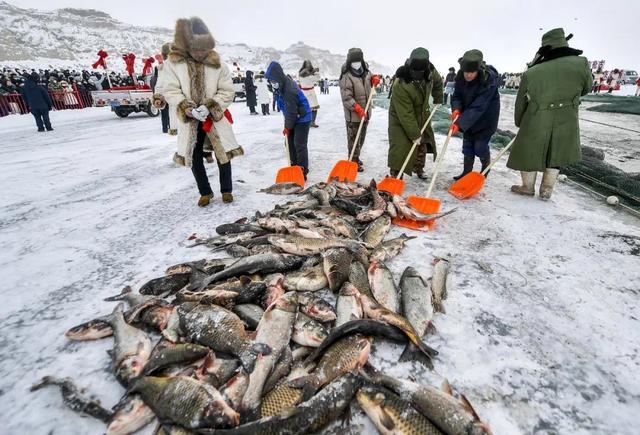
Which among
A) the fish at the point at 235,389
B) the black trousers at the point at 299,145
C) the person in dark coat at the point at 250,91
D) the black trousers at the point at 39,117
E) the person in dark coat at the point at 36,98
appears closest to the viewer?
the fish at the point at 235,389

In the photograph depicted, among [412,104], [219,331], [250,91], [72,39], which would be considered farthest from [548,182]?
[72,39]

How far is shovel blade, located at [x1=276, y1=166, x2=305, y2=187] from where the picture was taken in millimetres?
5699

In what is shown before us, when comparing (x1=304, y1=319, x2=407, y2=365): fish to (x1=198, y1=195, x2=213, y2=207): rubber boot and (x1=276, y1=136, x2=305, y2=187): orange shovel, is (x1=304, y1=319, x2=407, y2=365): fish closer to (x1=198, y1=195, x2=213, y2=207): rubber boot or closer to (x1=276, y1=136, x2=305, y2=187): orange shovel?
(x1=198, y1=195, x2=213, y2=207): rubber boot

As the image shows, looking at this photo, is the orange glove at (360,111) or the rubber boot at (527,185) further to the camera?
the orange glove at (360,111)

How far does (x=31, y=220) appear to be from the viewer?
4.45 meters

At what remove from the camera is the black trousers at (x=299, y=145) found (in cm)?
602

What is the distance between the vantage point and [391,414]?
5.58 ft

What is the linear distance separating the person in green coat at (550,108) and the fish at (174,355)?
494 centimetres

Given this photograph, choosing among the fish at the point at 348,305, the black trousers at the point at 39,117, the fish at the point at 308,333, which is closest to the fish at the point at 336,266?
the fish at the point at 348,305

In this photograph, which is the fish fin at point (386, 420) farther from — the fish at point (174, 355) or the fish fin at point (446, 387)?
the fish at point (174, 355)

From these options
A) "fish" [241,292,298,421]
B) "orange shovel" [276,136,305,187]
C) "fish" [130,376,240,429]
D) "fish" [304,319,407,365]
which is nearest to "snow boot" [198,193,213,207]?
"orange shovel" [276,136,305,187]

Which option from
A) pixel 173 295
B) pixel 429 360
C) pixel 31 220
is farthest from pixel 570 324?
pixel 31 220

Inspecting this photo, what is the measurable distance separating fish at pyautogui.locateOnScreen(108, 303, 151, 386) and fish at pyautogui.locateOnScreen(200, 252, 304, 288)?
63 centimetres

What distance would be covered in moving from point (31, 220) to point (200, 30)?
352 centimetres
